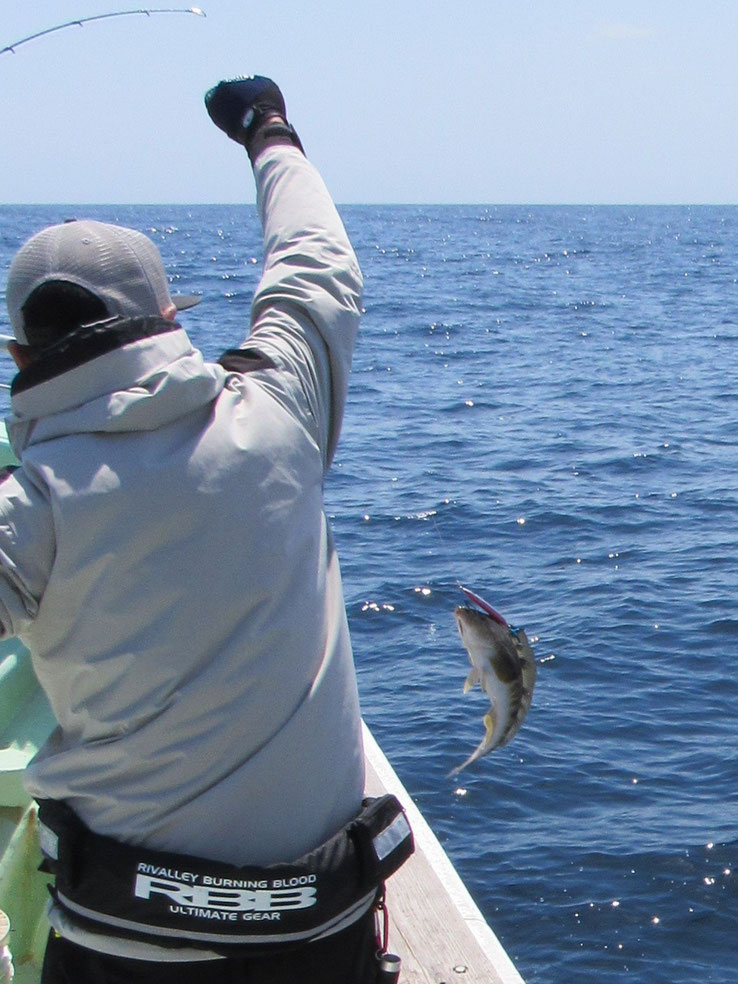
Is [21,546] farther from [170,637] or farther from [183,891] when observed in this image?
[183,891]

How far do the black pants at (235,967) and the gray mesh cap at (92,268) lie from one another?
971 millimetres

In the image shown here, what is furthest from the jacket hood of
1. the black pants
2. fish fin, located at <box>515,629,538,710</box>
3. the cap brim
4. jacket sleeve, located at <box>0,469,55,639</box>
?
fish fin, located at <box>515,629,538,710</box>

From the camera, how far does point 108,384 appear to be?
1.80 m

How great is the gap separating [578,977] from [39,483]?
4332 mm

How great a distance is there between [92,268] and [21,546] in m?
0.43

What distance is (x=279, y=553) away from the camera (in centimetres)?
192

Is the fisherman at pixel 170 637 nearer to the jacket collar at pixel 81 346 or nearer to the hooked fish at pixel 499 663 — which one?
the jacket collar at pixel 81 346

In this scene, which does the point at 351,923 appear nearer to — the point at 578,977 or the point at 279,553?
the point at 279,553

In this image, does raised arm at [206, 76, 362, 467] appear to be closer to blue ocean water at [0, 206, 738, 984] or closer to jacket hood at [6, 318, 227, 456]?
jacket hood at [6, 318, 227, 456]

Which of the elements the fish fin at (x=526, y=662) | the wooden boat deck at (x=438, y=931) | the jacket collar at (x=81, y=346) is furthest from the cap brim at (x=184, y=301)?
the wooden boat deck at (x=438, y=931)

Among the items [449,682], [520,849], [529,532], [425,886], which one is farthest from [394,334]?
[425,886]

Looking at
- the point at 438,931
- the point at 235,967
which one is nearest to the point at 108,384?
the point at 235,967
